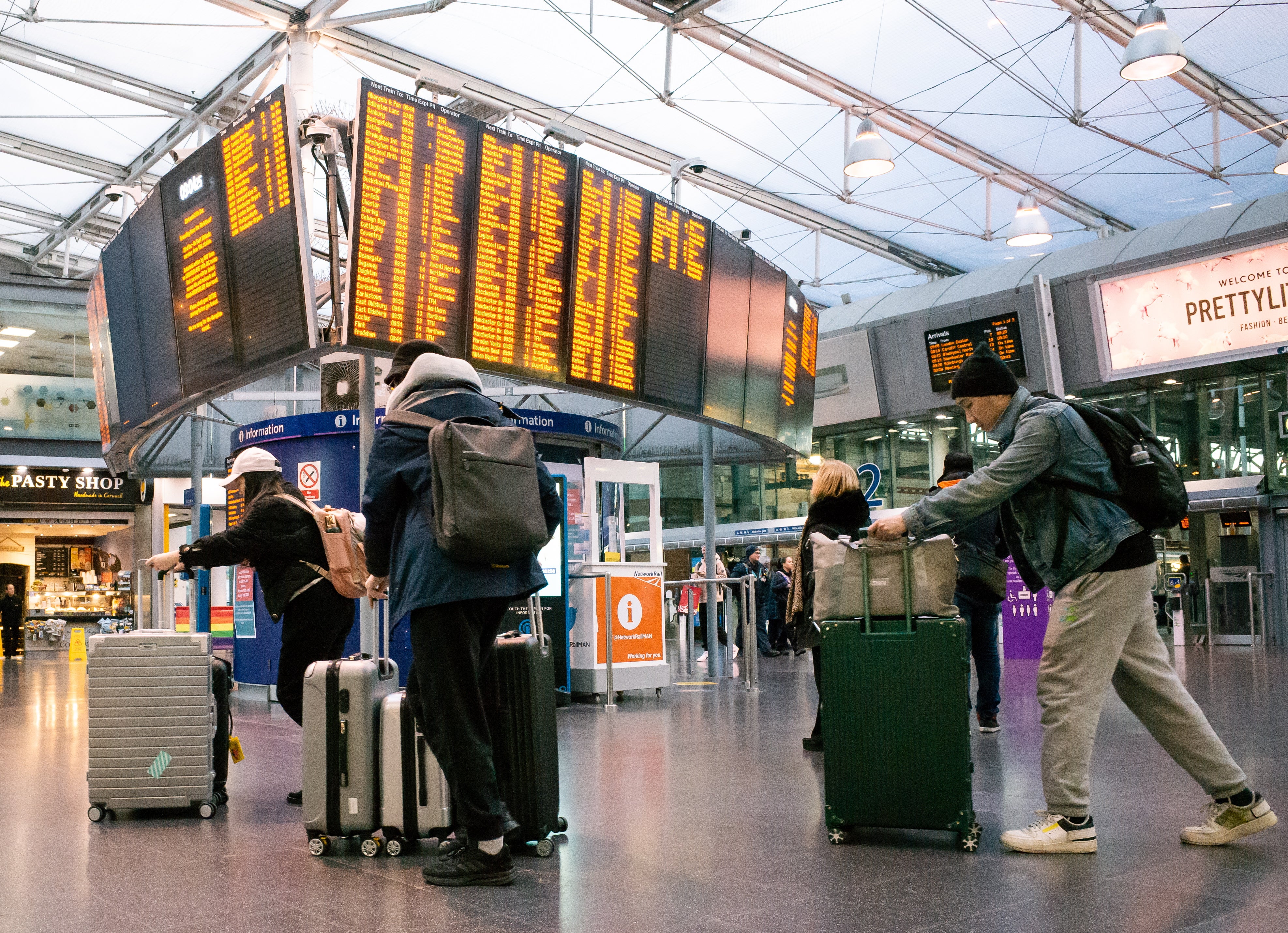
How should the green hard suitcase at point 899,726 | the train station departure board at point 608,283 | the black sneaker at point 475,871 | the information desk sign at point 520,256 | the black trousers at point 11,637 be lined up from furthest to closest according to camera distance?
the black trousers at point 11,637 < the train station departure board at point 608,283 < the information desk sign at point 520,256 < the green hard suitcase at point 899,726 < the black sneaker at point 475,871

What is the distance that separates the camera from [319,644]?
4895mm

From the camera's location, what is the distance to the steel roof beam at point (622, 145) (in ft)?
51.6

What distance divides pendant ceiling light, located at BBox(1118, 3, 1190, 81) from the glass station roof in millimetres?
3432

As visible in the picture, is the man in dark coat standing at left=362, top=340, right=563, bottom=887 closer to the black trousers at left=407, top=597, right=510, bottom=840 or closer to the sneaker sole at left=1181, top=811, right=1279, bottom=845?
the black trousers at left=407, top=597, right=510, bottom=840

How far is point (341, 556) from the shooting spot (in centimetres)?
480

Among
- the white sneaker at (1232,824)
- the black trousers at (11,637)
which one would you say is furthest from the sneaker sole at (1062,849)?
the black trousers at (11,637)

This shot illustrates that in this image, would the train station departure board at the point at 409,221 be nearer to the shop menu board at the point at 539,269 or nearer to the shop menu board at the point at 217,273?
the shop menu board at the point at 539,269

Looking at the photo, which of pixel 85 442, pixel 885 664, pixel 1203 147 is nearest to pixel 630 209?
pixel 885 664

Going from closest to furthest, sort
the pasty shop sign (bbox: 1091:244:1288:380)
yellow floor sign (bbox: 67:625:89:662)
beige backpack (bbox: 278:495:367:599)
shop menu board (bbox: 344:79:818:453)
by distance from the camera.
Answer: beige backpack (bbox: 278:495:367:599) → shop menu board (bbox: 344:79:818:453) → the pasty shop sign (bbox: 1091:244:1288:380) → yellow floor sign (bbox: 67:625:89:662)

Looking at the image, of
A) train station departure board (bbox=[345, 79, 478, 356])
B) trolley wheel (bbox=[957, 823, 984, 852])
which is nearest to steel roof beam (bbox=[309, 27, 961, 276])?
train station departure board (bbox=[345, 79, 478, 356])

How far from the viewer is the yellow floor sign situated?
825 inches

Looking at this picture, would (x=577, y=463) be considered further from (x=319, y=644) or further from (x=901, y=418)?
(x=901, y=418)

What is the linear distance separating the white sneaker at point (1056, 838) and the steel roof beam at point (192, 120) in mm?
11983

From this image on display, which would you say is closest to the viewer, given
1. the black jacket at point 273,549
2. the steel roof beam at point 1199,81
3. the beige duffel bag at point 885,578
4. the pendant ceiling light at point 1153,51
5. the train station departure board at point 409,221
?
the beige duffel bag at point 885,578
